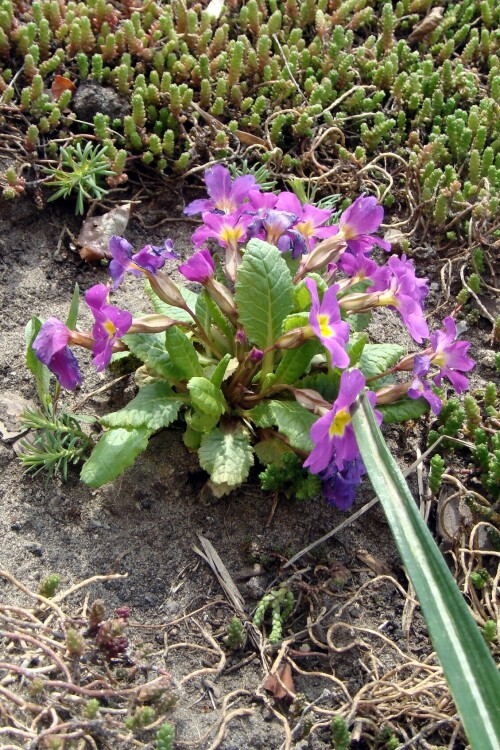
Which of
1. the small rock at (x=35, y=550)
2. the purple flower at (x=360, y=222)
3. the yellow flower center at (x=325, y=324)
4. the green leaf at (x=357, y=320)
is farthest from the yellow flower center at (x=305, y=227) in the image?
the small rock at (x=35, y=550)

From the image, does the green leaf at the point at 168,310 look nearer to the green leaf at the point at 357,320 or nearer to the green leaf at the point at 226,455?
the green leaf at the point at 226,455

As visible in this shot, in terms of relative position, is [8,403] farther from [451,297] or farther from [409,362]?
[451,297]

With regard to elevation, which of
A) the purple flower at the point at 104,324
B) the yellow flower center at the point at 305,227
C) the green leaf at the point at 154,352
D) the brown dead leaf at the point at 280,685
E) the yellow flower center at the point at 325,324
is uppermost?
the yellow flower center at the point at 305,227

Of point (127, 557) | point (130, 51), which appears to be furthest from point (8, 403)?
point (130, 51)

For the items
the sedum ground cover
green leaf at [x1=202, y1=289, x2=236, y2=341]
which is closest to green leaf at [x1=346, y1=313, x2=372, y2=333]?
green leaf at [x1=202, y1=289, x2=236, y2=341]

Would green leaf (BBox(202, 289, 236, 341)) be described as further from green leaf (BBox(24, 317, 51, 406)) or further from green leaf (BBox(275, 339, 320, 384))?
green leaf (BBox(24, 317, 51, 406))

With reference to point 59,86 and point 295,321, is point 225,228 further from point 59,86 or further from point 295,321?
point 59,86
